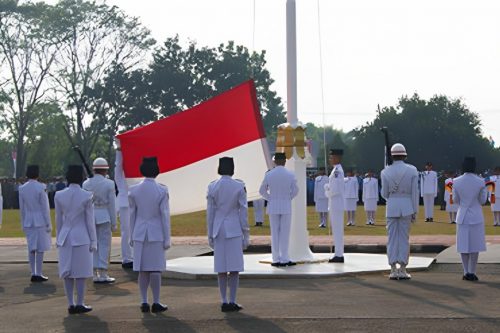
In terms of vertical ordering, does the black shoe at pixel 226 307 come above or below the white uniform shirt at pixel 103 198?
below

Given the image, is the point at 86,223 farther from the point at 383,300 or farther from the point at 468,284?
the point at 468,284

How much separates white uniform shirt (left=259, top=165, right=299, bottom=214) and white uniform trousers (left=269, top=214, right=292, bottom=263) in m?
0.14

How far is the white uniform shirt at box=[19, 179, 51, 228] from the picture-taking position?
17609mm

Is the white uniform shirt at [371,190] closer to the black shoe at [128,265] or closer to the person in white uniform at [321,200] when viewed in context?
the person in white uniform at [321,200]

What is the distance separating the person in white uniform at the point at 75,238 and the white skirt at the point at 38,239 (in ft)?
13.9

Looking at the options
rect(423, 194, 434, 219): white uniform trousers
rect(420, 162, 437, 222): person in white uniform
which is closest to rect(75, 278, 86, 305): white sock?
rect(420, 162, 437, 222): person in white uniform

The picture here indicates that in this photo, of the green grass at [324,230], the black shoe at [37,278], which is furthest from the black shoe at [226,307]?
the green grass at [324,230]

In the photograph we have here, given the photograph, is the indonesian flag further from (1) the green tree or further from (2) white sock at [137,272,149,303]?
(1) the green tree

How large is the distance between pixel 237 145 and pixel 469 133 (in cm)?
6546

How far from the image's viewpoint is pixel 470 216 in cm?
1641

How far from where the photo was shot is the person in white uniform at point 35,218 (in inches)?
693

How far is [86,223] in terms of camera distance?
13414 millimetres

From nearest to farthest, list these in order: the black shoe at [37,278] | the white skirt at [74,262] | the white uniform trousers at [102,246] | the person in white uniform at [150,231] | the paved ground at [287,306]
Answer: the paved ground at [287,306] → the person in white uniform at [150,231] → the white skirt at [74,262] → the white uniform trousers at [102,246] → the black shoe at [37,278]

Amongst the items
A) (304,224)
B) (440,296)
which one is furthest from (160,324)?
(304,224)
